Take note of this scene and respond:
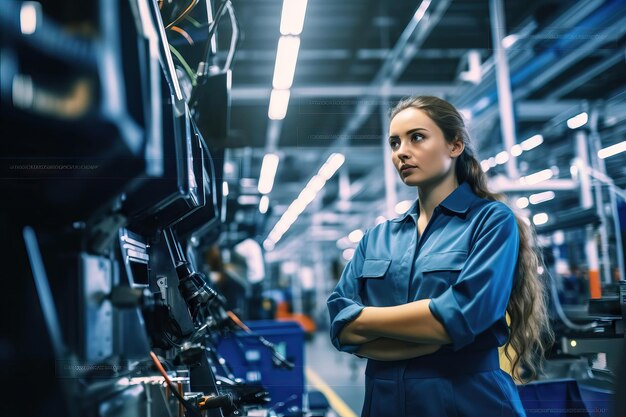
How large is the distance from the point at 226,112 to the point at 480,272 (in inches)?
48.0

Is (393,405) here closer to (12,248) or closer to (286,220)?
(12,248)

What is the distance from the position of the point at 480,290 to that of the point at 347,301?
0.37 metres

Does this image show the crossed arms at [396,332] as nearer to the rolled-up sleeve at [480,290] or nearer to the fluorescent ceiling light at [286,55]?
the rolled-up sleeve at [480,290]

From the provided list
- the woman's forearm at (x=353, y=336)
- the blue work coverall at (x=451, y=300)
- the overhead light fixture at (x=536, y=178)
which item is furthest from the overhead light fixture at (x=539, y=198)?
the woman's forearm at (x=353, y=336)

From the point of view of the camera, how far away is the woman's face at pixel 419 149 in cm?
160

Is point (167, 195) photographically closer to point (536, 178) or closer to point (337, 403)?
point (536, 178)

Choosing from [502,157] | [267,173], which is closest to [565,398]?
[267,173]

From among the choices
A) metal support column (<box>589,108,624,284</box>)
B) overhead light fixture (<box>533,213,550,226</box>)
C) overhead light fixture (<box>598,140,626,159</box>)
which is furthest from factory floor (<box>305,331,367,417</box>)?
overhead light fixture (<box>598,140,626,159</box>)

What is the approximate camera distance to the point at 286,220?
4609 mm

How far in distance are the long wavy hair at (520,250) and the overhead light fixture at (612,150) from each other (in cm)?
80

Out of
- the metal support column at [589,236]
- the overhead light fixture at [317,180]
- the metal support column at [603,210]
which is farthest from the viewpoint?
the metal support column at [589,236]

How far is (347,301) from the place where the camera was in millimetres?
1588

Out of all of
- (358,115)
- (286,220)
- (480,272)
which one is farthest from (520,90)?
(480,272)

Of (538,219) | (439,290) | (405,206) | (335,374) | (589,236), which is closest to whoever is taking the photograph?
(439,290)
